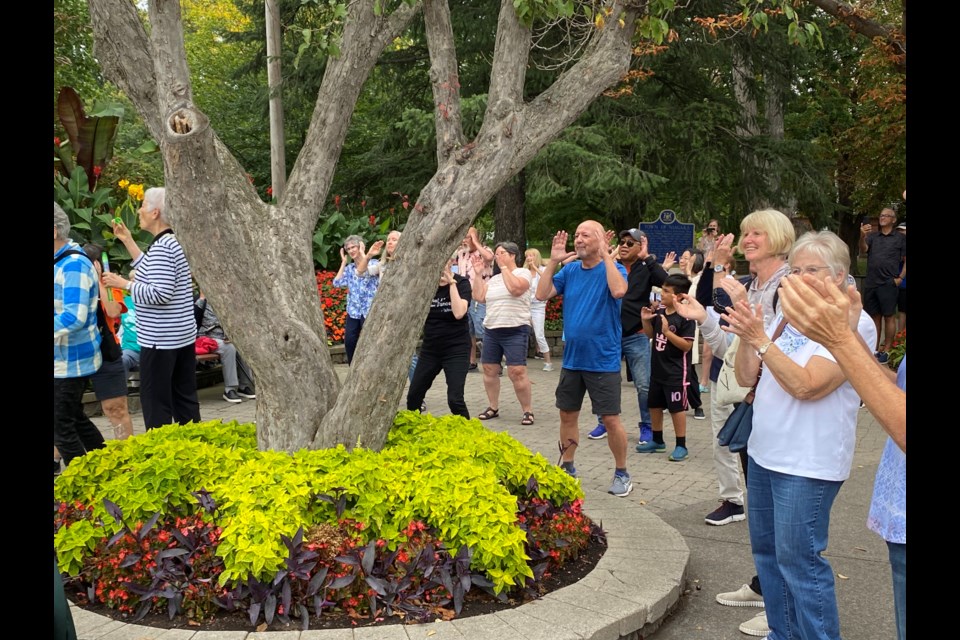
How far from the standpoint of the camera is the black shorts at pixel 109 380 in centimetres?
675

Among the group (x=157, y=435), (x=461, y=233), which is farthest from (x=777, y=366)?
(x=157, y=435)

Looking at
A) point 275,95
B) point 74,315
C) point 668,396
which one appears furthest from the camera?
point 275,95

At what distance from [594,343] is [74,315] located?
373 centimetres

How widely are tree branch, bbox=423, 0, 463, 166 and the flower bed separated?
1891 mm

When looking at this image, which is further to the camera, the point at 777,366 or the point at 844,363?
the point at 777,366

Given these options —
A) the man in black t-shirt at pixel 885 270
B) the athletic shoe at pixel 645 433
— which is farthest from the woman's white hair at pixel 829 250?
the man in black t-shirt at pixel 885 270

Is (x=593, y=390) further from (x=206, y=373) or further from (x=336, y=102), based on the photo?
(x=206, y=373)

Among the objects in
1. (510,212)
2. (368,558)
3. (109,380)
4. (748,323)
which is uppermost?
(510,212)

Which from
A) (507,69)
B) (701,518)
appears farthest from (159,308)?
(701,518)

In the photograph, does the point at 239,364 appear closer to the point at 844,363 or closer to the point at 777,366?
the point at 777,366

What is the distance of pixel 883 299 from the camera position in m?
13.8

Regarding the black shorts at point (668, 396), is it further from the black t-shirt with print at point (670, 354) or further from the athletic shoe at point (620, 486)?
the athletic shoe at point (620, 486)
